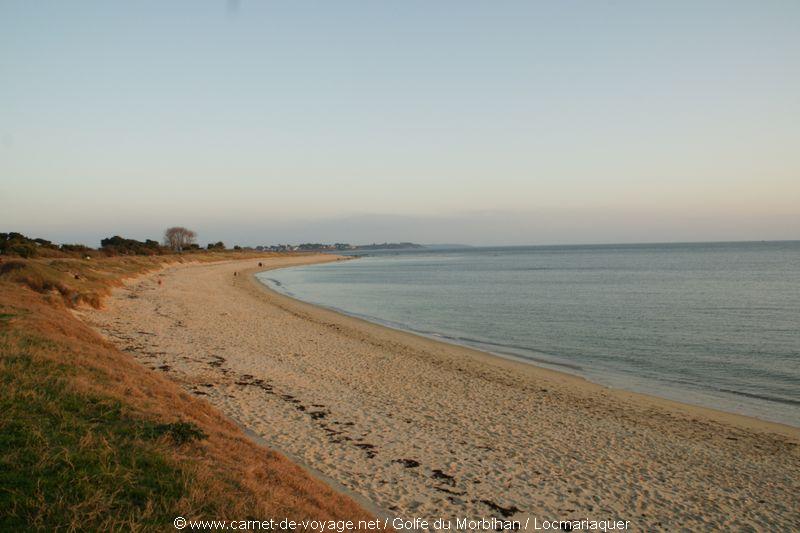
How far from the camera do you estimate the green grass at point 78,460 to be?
4.56 metres

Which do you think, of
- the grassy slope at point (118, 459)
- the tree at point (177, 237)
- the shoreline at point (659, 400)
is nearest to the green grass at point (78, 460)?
the grassy slope at point (118, 459)

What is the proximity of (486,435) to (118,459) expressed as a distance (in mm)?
7568

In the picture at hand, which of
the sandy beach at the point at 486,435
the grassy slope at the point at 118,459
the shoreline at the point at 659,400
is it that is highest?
the grassy slope at the point at 118,459

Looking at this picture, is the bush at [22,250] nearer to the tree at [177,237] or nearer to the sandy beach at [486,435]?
the sandy beach at [486,435]

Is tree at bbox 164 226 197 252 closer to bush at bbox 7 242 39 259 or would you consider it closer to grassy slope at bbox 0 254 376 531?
bush at bbox 7 242 39 259

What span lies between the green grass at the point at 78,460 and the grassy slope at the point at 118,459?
0.01m

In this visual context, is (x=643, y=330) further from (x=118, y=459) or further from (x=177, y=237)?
(x=177, y=237)

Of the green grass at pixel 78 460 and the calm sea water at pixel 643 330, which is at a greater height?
the green grass at pixel 78 460

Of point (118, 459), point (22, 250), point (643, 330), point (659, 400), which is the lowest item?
point (659, 400)

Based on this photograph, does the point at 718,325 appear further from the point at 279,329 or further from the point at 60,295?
the point at 60,295

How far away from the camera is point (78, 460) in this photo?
17.8 ft

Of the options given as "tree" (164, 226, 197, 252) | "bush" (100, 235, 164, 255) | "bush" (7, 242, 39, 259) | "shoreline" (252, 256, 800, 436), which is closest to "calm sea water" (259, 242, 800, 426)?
"shoreline" (252, 256, 800, 436)

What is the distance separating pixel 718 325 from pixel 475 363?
17.0m

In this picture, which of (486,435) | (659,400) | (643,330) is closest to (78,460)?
(486,435)
